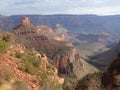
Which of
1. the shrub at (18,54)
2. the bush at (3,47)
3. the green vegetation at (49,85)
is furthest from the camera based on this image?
the shrub at (18,54)

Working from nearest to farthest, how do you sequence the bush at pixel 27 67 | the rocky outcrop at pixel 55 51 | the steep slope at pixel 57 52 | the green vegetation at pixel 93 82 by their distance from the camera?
the green vegetation at pixel 93 82, the bush at pixel 27 67, the steep slope at pixel 57 52, the rocky outcrop at pixel 55 51

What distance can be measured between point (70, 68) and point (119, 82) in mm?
122222

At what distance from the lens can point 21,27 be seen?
535ft

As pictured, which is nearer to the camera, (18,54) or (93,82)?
(93,82)

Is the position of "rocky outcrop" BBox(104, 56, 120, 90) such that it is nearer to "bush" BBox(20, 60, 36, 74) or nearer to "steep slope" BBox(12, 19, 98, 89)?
"bush" BBox(20, 60, 36, 74)

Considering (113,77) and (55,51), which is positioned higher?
(113,77)

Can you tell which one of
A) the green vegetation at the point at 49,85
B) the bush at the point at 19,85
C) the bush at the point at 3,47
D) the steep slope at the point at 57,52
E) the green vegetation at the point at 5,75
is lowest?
the steep slope at the point at 57,52

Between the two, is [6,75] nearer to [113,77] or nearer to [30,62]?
[30,62]

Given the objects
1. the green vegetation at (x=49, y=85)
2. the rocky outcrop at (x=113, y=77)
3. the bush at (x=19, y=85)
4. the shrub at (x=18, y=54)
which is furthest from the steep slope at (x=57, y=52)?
the bush at (x=19, y=85)

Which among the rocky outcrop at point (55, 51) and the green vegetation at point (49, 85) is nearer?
the green vegetation at point (49, 85)

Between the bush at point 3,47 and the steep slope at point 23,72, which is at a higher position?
the bush at point 3,47

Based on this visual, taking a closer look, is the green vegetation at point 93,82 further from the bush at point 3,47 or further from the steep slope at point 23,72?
the bush at point 3,47

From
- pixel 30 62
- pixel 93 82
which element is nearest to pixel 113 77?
pixel 93 82

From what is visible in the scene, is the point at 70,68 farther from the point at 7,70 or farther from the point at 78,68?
the point at 7,70
